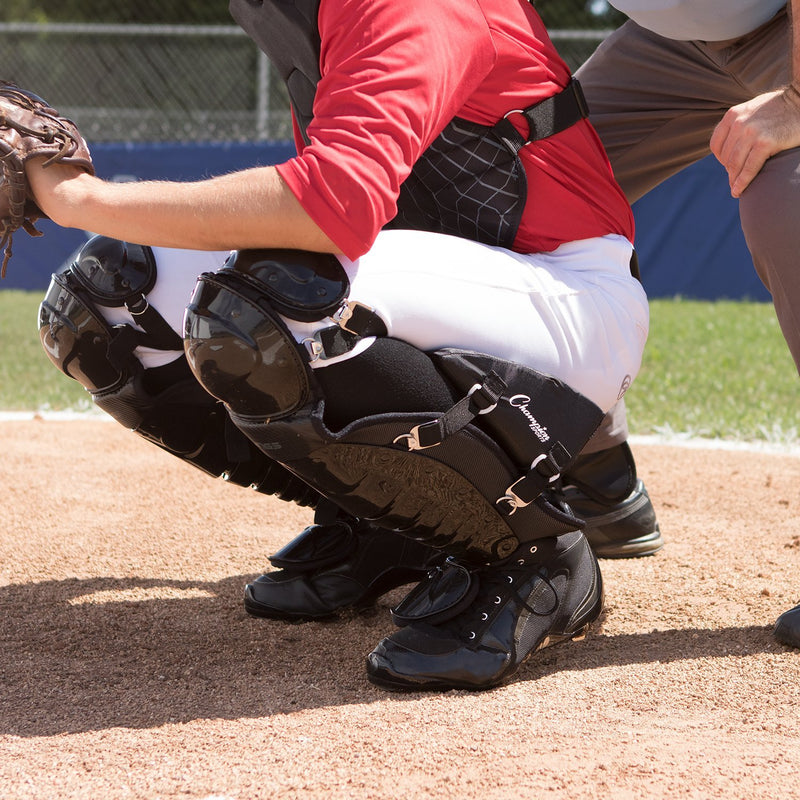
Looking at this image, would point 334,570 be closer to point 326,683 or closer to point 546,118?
point 326,683

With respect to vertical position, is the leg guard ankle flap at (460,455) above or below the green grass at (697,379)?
above

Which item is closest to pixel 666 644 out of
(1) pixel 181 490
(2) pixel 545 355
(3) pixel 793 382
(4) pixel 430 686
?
(4) pixel 430 686

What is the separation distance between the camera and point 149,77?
31.1ft

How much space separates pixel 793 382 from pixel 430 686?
12.3 feet

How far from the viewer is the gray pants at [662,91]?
94.7 inches

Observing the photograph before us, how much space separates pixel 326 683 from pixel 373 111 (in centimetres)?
100

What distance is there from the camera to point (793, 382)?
16.5 ft

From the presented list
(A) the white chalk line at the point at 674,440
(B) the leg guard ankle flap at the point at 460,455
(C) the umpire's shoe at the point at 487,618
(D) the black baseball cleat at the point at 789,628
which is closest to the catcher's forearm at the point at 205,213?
(B) the leg guard ankle flap at the point at 460,455

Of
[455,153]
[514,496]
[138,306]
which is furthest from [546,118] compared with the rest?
[138,306]

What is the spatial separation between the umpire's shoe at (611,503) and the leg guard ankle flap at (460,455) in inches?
27.5

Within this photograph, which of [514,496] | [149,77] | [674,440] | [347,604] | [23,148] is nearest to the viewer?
[23,148]

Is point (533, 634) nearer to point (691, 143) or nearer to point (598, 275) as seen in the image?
point (598, 275)

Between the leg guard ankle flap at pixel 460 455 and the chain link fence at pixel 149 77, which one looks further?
the chain link fence at pixel 149 77

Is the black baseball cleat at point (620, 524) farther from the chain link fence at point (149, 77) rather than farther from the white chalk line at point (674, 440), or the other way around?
the chain link fence at point (149, 77)
